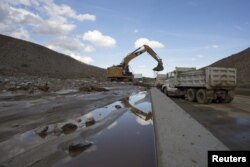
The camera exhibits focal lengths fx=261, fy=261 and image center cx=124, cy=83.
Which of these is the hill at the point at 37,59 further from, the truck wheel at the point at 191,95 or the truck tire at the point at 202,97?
the truck tire at the point at 202,97

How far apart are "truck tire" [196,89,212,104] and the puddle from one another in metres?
7.96

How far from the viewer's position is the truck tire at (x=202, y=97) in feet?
56.1

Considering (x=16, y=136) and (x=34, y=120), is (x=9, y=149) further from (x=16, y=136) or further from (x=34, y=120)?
(x=34, y=120)

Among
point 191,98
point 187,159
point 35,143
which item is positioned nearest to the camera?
point 187,159

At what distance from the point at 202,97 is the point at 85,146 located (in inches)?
479

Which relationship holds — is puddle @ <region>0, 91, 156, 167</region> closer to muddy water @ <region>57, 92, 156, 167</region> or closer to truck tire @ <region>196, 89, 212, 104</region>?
muddy water @ <region>57, 92, 156, 167</region>

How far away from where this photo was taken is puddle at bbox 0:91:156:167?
6.02 meters

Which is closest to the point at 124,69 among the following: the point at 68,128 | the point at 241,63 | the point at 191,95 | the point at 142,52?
the point at 142,52

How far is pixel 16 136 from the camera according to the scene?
27.0 feet

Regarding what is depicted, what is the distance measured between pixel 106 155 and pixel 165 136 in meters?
2.02

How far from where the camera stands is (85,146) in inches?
279

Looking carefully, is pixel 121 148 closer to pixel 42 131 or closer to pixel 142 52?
pixel 42 131

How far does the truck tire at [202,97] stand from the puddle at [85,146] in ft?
26.1

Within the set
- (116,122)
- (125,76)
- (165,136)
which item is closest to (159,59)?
(125,76)
